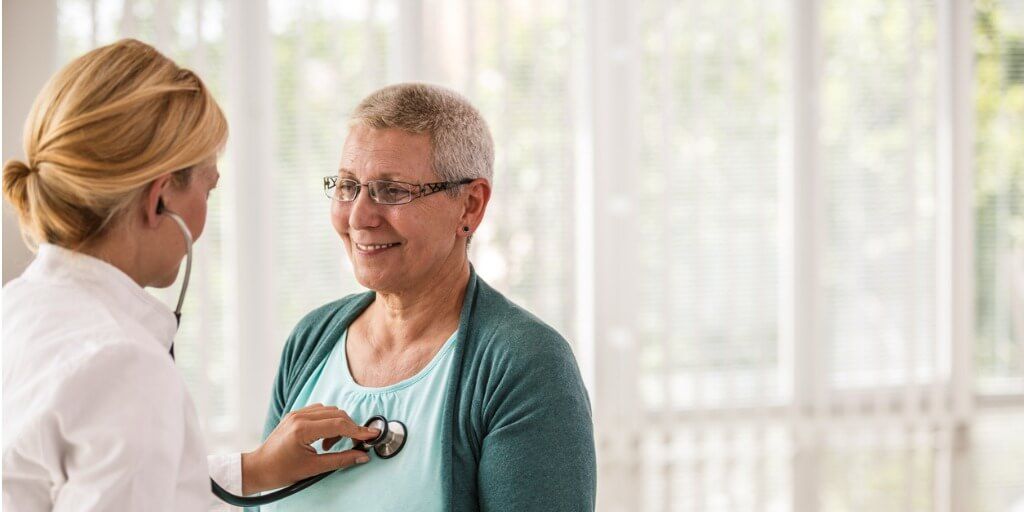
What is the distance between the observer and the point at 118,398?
91 cm

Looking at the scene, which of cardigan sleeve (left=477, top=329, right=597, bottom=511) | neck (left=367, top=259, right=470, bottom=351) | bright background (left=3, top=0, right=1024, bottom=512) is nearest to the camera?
cardigan sleeve (left=477, top=329, right=597, bottom=511)

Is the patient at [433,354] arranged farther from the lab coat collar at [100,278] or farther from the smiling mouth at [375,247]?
the lab coat collar at [100,278]

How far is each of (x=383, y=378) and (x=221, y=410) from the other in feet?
7.85

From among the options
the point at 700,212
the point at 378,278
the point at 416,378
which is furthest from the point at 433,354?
the point at 700,212

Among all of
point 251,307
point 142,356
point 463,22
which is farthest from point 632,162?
point 142,356

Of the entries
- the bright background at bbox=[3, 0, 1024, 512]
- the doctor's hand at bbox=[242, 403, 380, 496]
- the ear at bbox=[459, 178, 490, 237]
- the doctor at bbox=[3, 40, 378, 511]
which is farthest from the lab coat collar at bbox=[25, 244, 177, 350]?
the bright background at bbox=[3, 0, 1024, 512]

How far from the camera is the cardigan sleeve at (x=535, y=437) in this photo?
4.40 ft

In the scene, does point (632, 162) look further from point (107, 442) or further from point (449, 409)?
point (107, 442)

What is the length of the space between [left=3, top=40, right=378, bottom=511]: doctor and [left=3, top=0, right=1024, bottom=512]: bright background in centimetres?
261

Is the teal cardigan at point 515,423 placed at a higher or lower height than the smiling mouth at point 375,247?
lower

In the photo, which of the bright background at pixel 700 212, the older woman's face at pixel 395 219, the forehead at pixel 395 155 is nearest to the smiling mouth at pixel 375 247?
the older woman's face at pixel 395 219

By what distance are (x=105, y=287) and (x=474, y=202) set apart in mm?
719

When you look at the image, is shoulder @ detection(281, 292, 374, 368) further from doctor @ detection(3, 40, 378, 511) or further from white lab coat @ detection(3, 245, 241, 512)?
white lab coat @ detection(3, 245, 241, 512)

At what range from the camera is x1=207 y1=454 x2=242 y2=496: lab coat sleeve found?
1.43 m
